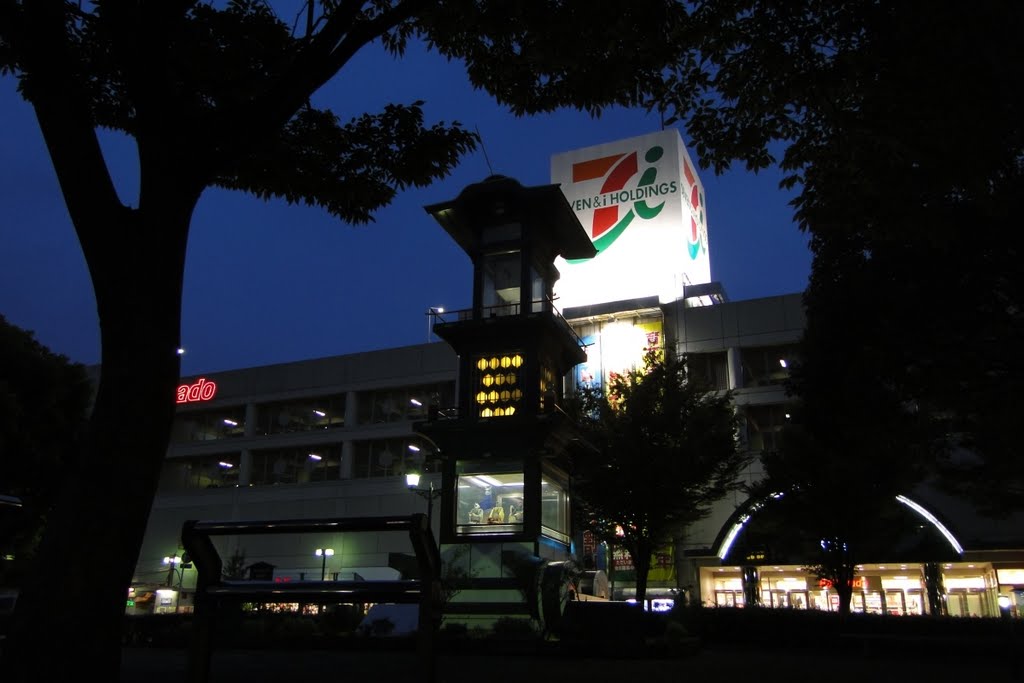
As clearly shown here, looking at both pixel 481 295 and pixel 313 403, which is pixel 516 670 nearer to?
pixel 481 295

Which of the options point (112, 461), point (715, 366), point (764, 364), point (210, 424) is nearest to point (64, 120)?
point (112, 461)

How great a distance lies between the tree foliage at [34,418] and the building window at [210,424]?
86.6 ft

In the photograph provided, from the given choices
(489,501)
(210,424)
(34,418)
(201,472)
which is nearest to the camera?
(489,501)

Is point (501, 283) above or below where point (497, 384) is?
above

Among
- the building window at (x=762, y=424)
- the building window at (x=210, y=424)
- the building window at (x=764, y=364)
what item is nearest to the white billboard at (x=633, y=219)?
the building window at (x=764, y=364)

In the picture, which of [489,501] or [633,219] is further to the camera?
[633,219]

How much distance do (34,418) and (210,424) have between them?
31.3 meters

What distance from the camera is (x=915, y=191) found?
32.5 feet

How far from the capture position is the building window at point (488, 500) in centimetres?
2334

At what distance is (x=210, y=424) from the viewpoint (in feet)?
178

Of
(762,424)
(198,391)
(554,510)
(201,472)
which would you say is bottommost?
(554,510)

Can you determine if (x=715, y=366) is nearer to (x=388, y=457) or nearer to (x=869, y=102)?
(x=388, y=457)

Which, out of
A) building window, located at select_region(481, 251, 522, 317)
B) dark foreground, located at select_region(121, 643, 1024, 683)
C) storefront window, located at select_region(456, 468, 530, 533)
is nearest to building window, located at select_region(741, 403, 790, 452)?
building window, located at select_region(481, 251, 522, 317)

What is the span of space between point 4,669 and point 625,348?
39918 millimetres
